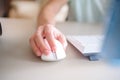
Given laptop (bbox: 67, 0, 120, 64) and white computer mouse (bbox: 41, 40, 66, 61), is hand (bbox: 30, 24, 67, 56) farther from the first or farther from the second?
laptop (bbox: 67, 0, 120, 64)

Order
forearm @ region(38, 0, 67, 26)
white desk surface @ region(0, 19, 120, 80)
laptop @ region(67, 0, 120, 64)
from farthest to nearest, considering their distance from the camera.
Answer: forearm @ region(38, 0, 67, 26), white desk surface @ region(0, 19, 120, 80), laptop @ region(67, 0, 120, 64)

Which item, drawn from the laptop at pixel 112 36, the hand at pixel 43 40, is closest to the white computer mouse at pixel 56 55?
the hand at pixel 43 40

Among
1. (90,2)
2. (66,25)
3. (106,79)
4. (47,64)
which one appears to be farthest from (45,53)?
(90,2)

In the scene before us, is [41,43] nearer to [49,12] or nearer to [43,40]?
[43,40]

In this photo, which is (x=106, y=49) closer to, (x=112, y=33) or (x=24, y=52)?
(x=112, y=33)

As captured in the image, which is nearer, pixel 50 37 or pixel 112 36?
pixel 112 36

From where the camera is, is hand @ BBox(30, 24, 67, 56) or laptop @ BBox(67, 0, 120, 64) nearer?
laptop @ BBox(67, 0, 120, 64)

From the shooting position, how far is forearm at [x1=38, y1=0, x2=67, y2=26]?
3.17 feet

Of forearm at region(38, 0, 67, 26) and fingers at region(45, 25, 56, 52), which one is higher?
forearm at region(38, 0, 67, 26)

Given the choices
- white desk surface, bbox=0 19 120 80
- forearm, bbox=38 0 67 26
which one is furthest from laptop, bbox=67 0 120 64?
forearm, bbox=38 0 67 26

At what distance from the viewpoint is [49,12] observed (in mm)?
1067

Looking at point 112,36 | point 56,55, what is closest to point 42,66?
point 56,55

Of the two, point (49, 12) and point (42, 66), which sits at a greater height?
point (49, 12)

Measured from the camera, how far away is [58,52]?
609 millimetres
